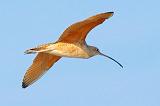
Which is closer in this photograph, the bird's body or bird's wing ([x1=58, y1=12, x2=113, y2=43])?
bird's wing ([x1=58, y1=12, x2=113, y2=43])

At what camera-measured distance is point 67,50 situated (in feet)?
98.6

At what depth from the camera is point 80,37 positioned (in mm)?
30172

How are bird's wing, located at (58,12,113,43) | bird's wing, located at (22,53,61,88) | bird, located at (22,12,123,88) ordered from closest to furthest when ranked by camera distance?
bird's wing, located at (58,12,113,43) < bird, located at (22,12,123,88) < bird's wing, located at (22,53,61,88)

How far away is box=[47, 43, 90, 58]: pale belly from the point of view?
98.1 feet

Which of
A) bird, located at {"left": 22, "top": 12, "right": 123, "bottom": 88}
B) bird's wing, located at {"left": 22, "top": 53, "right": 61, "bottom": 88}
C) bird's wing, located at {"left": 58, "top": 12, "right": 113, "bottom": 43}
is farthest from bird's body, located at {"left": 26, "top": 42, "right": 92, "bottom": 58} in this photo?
bird's wing, located at {"left": 22, "top": 53, "right": 61, "bottom": 88}

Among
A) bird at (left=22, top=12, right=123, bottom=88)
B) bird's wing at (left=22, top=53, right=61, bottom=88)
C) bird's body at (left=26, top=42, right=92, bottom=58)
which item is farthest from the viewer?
bird's wing at (left=22, top=53, right=61, bottom=88)

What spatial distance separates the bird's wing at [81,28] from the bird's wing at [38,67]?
113 inches

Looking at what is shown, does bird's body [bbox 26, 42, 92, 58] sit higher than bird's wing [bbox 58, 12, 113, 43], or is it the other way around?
bird's wing [bbox 58, 12, 113, 43]

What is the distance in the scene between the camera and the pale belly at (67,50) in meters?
29.9

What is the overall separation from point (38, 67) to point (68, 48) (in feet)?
9.98

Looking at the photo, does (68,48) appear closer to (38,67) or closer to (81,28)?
(81,28)

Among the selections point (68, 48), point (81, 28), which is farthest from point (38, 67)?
point (81, 28)

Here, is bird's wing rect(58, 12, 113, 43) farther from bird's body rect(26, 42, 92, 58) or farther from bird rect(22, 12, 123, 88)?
bird's body rect(26, 42, 92, 58)

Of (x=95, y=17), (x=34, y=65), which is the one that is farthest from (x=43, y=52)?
(x=95, y=17)
